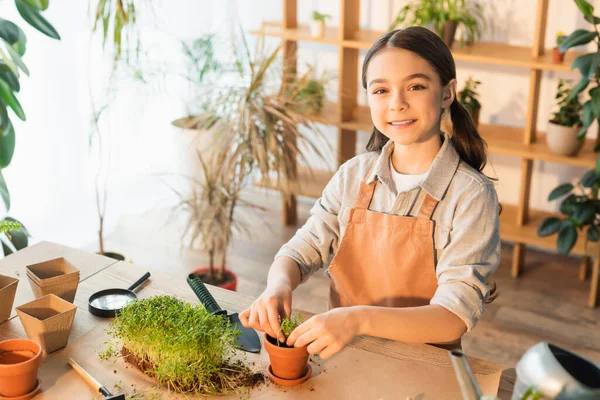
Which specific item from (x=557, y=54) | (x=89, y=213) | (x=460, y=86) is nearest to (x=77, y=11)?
(x=89, y=213)

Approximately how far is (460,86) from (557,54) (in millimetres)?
714

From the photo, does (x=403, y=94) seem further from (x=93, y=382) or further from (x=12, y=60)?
(x=12, y=60)

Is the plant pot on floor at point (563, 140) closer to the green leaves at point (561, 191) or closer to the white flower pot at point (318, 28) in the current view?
→ the green leaves at point (561, 191)

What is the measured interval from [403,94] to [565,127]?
186 centimetres

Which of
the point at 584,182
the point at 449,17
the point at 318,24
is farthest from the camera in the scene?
the point at 318,24

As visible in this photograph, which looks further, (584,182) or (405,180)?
(584,182)

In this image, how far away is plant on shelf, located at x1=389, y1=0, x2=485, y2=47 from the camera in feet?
11.3

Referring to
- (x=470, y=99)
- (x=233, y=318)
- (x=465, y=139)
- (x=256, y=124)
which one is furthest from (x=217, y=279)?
(x=465, y=139)

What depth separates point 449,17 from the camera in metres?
3.47

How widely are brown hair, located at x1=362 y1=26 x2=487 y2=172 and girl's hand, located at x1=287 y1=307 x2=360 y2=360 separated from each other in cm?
54

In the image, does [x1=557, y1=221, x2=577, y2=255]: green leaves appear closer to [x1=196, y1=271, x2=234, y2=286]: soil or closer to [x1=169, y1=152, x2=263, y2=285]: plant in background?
[x1=169, y1=152, x2=263, y2=285]: plant in background

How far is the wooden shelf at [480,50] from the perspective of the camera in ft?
10.7

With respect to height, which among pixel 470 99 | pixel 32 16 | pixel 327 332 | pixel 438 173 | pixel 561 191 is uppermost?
pixel 32 16

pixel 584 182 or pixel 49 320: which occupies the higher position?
pixel 49 320
